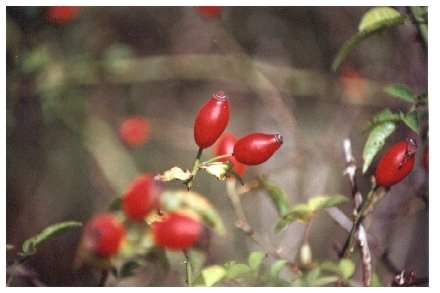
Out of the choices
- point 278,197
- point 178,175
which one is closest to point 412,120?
point 278,197

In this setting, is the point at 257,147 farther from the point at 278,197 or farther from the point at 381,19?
the point at 381,19

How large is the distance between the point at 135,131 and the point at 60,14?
1.95 feet

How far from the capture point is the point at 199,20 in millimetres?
2363

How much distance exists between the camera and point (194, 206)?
1.09 meters

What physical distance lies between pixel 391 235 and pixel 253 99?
0.98 meters

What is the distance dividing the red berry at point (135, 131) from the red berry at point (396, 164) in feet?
4.38

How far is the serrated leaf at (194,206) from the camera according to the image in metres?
1.08

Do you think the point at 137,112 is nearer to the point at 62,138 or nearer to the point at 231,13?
the point at 62,138

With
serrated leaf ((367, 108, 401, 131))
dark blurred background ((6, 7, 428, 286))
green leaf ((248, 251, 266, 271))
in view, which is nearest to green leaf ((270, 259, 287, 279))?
green leaf ((248, 251, 266, 271))

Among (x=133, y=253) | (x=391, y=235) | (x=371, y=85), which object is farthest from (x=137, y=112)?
(x=133, y=253)

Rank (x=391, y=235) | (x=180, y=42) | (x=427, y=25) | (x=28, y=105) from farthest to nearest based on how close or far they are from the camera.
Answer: (x=180, y=42)
(x=28, y=105)
(x=391, y=235)
(x=427, y=25)

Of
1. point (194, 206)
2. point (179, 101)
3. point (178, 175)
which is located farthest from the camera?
point (179, 101)

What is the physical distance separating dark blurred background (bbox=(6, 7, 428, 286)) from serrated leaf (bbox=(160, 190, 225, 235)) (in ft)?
1.63

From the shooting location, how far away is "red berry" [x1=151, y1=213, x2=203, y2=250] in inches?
38.7
